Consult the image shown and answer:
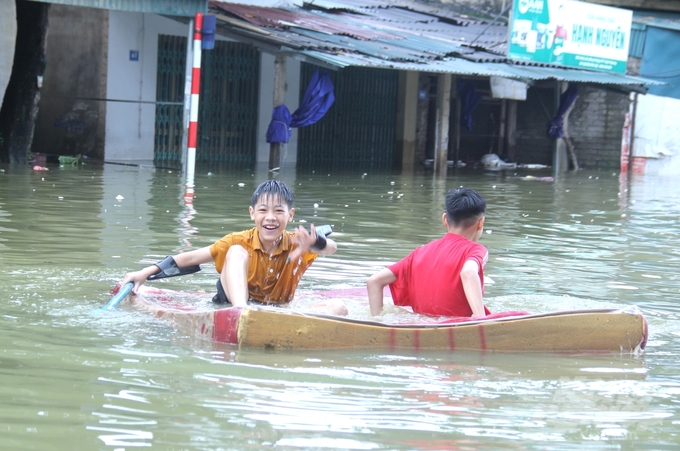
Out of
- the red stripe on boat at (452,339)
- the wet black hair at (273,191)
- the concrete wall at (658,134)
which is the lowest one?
the red stripe on boat at (452,339)

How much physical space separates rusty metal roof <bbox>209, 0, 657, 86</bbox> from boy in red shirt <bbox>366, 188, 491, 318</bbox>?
10.1m

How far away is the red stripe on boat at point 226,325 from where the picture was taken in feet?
14.6

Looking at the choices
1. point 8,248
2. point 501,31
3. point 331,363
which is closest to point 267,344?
point 331,363

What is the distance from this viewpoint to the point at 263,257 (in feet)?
17.5

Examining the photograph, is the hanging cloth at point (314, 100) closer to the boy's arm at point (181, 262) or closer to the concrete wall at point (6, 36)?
the concrete wall at point (6, 36)

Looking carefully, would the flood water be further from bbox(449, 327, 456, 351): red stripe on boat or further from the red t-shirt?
the red t-shirt

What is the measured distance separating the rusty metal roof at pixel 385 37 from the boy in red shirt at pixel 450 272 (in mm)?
10147

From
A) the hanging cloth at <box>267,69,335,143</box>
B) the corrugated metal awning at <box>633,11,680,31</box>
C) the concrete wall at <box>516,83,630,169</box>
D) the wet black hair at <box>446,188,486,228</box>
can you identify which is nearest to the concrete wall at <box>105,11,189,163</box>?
the hanging cloth at <box>267,69,335,143</box>

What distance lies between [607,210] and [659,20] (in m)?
13.0

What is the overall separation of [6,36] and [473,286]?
1083 cm

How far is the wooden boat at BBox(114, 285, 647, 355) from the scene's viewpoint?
443cm

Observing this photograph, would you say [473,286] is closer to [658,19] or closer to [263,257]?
[263,257]

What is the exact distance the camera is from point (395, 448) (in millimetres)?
3105

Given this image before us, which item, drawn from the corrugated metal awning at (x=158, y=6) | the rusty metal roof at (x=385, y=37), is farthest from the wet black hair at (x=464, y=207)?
the rusty metal roof at (x=385, y=37)
